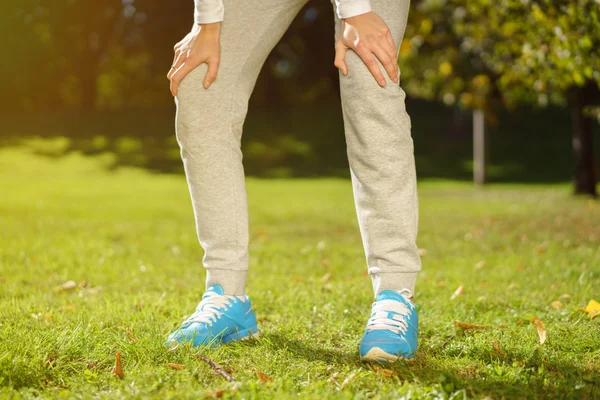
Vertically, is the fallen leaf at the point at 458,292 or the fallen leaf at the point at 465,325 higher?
the fallen leaf at the point at 465,325

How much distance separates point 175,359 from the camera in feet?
6.96

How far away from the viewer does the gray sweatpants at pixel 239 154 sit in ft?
7.25

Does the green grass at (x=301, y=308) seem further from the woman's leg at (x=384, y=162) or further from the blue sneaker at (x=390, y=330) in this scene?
the woman's leg at (x=384, y=162)

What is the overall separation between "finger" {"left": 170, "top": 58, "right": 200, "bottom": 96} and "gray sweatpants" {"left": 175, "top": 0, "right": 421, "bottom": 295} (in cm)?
2

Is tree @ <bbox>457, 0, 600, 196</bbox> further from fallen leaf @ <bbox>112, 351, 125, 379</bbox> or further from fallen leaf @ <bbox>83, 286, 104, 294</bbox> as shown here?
fallen leaf @ <bbox>112, 351, 125, 379</bbox>

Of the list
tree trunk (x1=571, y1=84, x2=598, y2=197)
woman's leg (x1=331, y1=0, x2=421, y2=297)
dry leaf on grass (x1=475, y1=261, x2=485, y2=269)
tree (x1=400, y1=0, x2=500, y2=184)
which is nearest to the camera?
woman's leg (x1=331, y1=0, x2=421, y2=297)

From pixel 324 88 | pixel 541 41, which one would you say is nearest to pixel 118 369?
pixel 541 41

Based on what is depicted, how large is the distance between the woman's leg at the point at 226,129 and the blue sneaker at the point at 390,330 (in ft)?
1.73

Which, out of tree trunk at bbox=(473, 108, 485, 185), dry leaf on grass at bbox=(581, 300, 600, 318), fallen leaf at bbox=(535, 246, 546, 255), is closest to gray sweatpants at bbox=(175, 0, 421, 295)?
dry leaf on grass at bbox=(581, 300, 600, 318)

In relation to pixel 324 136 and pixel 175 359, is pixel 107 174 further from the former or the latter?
pixel 175 359

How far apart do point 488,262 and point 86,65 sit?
2679 cm

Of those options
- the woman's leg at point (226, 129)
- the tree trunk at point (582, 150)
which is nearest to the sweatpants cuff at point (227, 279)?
the woman's leg at point (226, 129)

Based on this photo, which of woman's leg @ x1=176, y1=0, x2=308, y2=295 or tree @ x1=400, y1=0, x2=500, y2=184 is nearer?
woman's leg @ x1=176, y1=0, x2=308, y2=295

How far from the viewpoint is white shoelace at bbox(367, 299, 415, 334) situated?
7.08 feet
